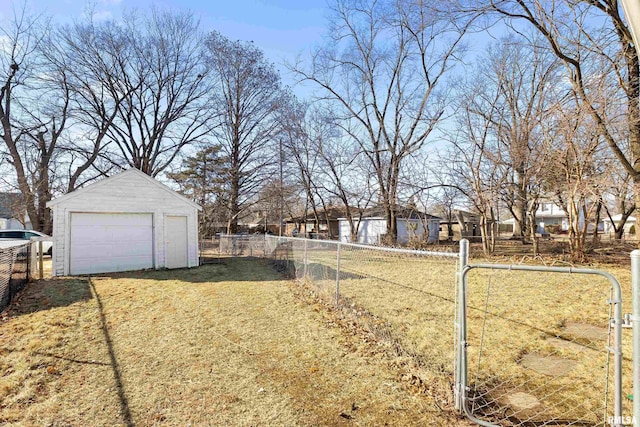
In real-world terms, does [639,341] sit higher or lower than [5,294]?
higher

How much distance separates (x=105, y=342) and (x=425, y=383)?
13.7 feet

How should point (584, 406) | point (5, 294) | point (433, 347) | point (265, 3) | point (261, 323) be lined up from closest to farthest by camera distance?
point (584, 406) < point (433, 347) < point (261, 323) < point (5, 294) < point (265, 3)

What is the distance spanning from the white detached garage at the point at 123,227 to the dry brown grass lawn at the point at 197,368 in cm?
385

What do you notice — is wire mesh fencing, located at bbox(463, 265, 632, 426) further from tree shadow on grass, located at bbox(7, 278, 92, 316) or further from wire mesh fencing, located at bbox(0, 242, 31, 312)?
wire mesh fencing, located at bbox(0, 242, 31, 312)

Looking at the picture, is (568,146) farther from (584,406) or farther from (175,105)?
(175,105)

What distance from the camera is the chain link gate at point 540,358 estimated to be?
2740mm

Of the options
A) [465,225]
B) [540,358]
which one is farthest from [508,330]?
[465,225]

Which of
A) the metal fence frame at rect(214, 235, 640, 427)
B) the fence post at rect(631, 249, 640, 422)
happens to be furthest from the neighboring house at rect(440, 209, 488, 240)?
the fence post at rect(631, 249, 640, 422)

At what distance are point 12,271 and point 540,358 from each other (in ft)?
30.7

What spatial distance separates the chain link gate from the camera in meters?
2.74

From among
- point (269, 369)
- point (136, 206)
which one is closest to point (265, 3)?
point (136, 206)

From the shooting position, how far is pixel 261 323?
18.1 feet

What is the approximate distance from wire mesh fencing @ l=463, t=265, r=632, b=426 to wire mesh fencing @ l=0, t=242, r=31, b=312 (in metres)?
7.74

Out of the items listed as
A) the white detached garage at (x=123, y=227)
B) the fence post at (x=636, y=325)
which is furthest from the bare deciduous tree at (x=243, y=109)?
the fence post at (x=636, y=325)
